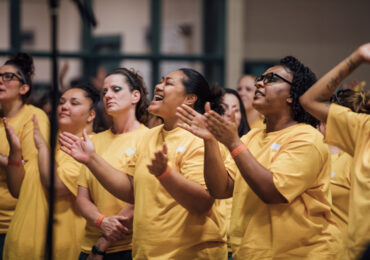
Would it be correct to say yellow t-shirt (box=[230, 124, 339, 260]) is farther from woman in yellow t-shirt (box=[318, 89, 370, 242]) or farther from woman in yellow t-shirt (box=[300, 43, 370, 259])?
woman in yellow t-shirt (box=[318, 89, 370, 242])

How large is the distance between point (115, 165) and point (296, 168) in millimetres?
1096

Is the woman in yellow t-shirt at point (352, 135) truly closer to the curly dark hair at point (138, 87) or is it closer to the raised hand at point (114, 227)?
the raised hand at point (114, 227)

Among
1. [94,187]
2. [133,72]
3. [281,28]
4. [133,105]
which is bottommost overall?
[94,187]

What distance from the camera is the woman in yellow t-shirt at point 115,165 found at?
8.95 feet

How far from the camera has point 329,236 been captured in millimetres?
2250

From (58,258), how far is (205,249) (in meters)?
1.00

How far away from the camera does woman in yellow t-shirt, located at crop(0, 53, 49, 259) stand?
3145mm

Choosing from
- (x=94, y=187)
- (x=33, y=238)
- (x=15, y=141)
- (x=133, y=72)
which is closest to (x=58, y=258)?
(x=33, y=238)

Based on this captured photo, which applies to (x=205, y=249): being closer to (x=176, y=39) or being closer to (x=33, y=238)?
(x=33, y=238)

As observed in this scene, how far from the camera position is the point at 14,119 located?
3.28m

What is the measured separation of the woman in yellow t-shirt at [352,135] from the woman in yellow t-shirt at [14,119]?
180 cm

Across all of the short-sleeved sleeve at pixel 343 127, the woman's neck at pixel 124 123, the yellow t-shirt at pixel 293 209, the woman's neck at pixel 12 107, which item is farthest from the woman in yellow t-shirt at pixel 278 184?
the woman's neck at pixel 12 107

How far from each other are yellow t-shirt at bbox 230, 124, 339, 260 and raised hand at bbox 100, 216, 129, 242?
0.67 m

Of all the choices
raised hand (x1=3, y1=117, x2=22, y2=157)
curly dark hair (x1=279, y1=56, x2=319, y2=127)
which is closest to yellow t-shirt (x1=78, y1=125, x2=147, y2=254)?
raised hand (x1=3, y1=117, x2=22, y2=157)
